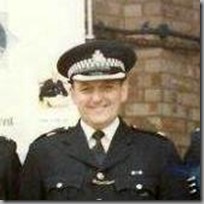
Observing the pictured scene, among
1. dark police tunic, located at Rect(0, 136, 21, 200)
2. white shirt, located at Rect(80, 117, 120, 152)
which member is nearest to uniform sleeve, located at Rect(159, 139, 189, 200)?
white shirt, located at Rect(80, 117, 120, 152)

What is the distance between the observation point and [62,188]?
1553 mm

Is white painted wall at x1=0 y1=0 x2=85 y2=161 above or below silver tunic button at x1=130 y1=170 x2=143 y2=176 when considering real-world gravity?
above

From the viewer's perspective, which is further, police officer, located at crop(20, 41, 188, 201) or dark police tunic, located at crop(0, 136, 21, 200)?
dark police tunic, located at crop(0, 136, 21, 200)

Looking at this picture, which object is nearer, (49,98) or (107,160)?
(107,160)

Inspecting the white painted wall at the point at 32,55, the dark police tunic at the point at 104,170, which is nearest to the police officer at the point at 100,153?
the dark police tunic at the point at 104,170

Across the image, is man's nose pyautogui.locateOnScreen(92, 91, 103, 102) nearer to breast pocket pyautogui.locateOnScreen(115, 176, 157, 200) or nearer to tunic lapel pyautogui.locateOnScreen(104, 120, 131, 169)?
tunic lapel pyautogui.locateOnScreen(104, 120, 131, 169)

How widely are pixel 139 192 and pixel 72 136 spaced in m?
0.22

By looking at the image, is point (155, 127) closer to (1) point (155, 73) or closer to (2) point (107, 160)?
(1) point (155, 73)

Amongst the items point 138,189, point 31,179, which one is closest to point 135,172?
point 138,189

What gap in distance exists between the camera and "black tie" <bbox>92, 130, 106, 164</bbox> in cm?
157

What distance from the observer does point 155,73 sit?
1.85 m

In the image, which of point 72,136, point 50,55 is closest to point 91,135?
point 72,136

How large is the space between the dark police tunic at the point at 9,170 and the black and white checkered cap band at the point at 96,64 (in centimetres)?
29

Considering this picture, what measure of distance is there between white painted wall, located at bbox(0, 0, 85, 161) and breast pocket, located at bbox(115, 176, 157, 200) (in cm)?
28
